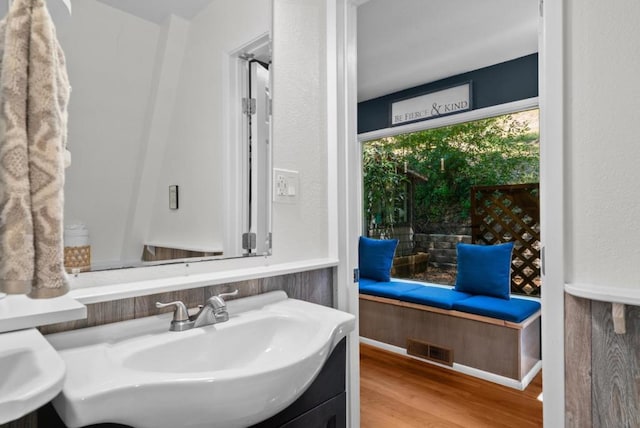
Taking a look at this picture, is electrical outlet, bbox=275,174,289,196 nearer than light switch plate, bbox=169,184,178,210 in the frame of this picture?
No

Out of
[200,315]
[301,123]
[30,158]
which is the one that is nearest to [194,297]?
[200,315]

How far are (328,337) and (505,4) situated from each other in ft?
7.56

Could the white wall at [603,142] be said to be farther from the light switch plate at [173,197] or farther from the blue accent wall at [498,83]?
the blue accent wall at [498,83]

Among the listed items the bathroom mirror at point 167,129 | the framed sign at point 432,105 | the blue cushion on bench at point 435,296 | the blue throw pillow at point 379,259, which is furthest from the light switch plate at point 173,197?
the framed sign at point 432,105

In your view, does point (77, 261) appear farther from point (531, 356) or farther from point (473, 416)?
point (531, 356)

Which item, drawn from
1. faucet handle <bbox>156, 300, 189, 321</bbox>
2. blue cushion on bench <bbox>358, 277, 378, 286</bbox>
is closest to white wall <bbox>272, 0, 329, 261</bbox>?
faucet handle <bbox>156, 300, 189, 321</bbox>

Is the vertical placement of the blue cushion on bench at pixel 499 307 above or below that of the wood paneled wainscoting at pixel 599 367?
below

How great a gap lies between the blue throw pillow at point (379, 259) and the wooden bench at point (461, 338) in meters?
0.37

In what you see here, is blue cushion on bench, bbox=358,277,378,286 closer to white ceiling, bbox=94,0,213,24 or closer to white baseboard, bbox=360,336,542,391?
white baseboard, bbox=360,336,542,391

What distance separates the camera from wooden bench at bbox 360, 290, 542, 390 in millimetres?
2506

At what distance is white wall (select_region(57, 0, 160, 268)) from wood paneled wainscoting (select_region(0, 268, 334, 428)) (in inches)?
6.3

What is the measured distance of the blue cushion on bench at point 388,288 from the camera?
3.15 metres

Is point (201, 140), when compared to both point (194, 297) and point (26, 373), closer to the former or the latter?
point (194, 297)

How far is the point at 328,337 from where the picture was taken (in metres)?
1.02
